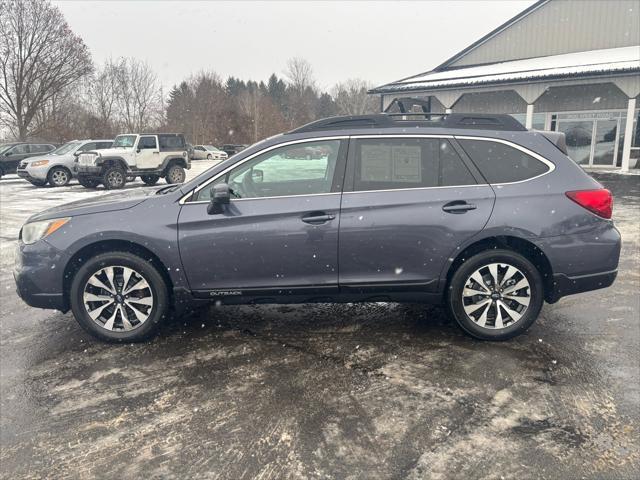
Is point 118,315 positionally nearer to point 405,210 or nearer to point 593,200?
point 405,210

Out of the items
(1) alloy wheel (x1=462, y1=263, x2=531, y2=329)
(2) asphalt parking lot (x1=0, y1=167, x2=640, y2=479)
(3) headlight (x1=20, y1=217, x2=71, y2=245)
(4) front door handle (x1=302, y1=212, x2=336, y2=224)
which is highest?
(4) front door handle (x1=302, y1=212, x2=336, y2=224)

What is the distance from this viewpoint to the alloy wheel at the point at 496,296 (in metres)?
3.80

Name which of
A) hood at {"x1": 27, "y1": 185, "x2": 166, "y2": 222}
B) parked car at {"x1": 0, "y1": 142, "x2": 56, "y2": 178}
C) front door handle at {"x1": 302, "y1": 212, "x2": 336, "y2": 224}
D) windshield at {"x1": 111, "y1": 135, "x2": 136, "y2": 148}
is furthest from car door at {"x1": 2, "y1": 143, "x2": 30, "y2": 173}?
front door handle at {"x1": 302, "y1": 212, "x2": 336, "y2": 224}

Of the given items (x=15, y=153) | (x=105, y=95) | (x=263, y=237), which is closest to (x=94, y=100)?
(x=105, y=95)

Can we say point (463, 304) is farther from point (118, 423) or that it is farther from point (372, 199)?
point (118, 423)

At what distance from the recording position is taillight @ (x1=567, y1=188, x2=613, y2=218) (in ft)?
12.3

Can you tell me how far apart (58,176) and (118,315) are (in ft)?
52.8

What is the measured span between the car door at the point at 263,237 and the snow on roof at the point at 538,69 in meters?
19.1

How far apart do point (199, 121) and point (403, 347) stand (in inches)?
2404

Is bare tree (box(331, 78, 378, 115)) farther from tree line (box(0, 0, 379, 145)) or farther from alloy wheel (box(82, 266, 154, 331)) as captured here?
alloy wheel (box(82, 266, 154, 331))

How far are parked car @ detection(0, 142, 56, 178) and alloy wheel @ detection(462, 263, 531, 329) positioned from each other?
22.5 metres

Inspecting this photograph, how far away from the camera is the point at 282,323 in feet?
14.1

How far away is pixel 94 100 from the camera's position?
157 feet

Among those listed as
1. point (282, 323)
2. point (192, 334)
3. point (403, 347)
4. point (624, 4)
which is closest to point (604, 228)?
point (403, 347)
